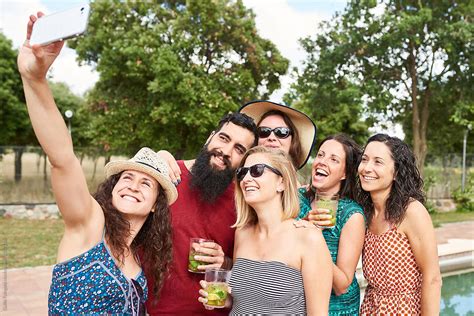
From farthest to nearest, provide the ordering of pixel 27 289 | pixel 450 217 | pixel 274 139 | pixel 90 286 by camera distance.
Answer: pixel 450 217, pixel 27 289, pixel 274 139, pixel 90 286

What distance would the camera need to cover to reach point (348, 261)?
9.20 ft

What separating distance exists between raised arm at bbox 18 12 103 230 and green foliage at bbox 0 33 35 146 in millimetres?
18912

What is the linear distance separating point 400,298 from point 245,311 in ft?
3.49

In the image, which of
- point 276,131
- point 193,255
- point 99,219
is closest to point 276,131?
point 276,131

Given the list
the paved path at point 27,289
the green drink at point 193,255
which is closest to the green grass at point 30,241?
the paved path at point 27,289

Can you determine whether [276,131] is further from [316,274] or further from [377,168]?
[316,274]

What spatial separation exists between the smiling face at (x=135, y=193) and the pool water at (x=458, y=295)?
19.1ft

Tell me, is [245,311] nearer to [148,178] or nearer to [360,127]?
[148,178]

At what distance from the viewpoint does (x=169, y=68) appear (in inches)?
632

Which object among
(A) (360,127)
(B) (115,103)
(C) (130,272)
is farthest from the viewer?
(A) (360,127)

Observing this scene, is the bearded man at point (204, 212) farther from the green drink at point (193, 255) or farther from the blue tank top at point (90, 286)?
the blue tank top at point (90, 286)

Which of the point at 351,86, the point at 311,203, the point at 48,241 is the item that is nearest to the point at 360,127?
the point at 351,86

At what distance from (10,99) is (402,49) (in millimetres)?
14606

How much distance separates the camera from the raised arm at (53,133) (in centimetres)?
177
